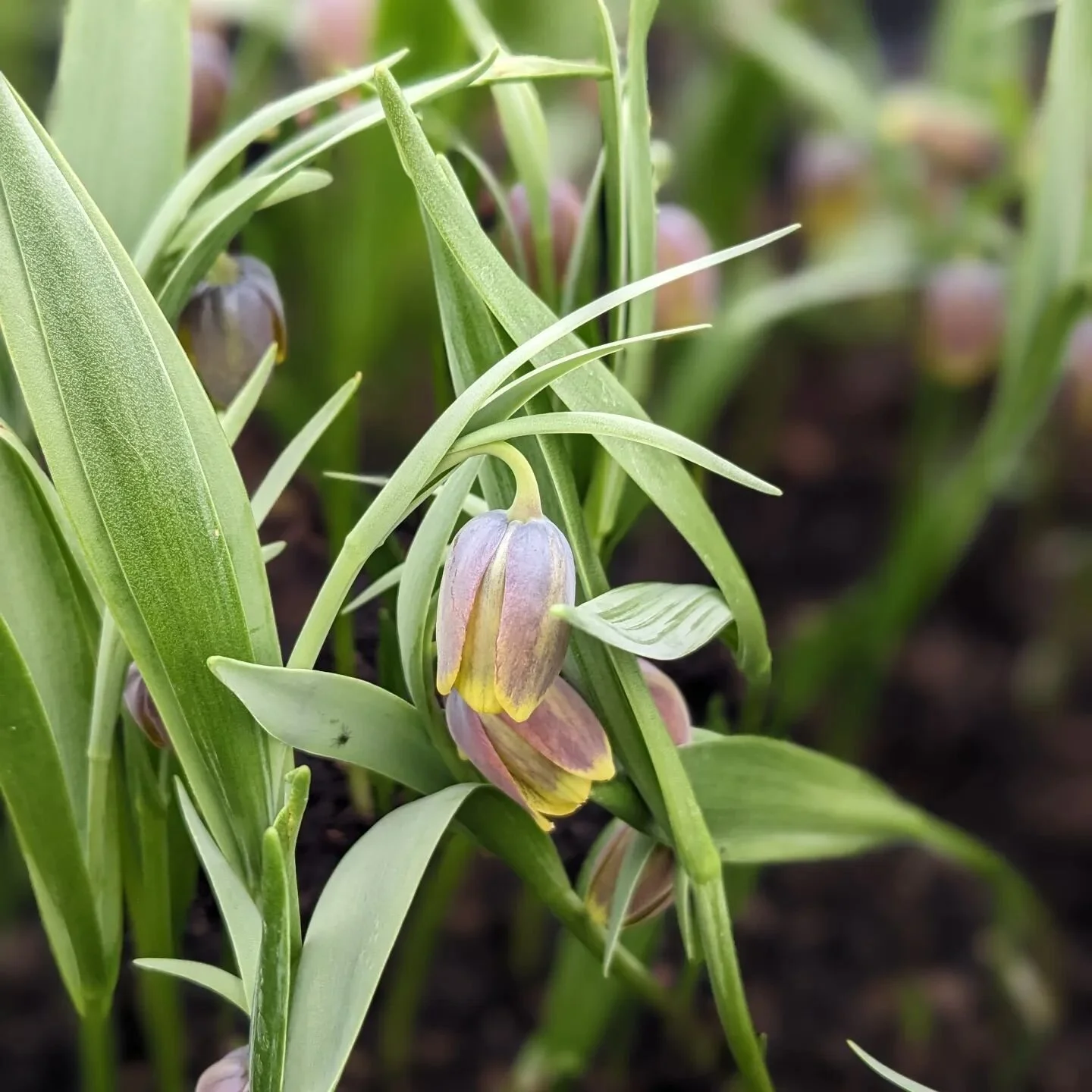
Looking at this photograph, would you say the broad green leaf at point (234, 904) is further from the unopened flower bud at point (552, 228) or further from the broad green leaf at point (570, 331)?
the unopened flower bud at point (552, 228)

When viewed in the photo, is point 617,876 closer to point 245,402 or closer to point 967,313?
point 245,402

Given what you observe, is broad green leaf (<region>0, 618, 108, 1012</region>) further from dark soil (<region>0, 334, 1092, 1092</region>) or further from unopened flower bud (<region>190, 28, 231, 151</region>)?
unopened flower bud (<region>190, 28, 231, 151</region>)

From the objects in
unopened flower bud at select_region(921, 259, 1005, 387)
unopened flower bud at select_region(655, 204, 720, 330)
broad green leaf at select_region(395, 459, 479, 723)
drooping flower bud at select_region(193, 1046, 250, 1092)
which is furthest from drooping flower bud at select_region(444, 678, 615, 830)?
unopened flower bud at select_region(921, 259, 1005, 387)

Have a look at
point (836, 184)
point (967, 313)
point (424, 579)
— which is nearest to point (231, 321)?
point (424, 579)

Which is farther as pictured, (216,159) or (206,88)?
(206,88)

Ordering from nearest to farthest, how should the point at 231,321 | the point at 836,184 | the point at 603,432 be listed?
the point at 603,432 < the point at 231,321 < the point at 836,184

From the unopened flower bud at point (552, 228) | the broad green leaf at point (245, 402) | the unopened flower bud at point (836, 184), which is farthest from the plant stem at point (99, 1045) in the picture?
the unopened flower bud at point (836, 184)
